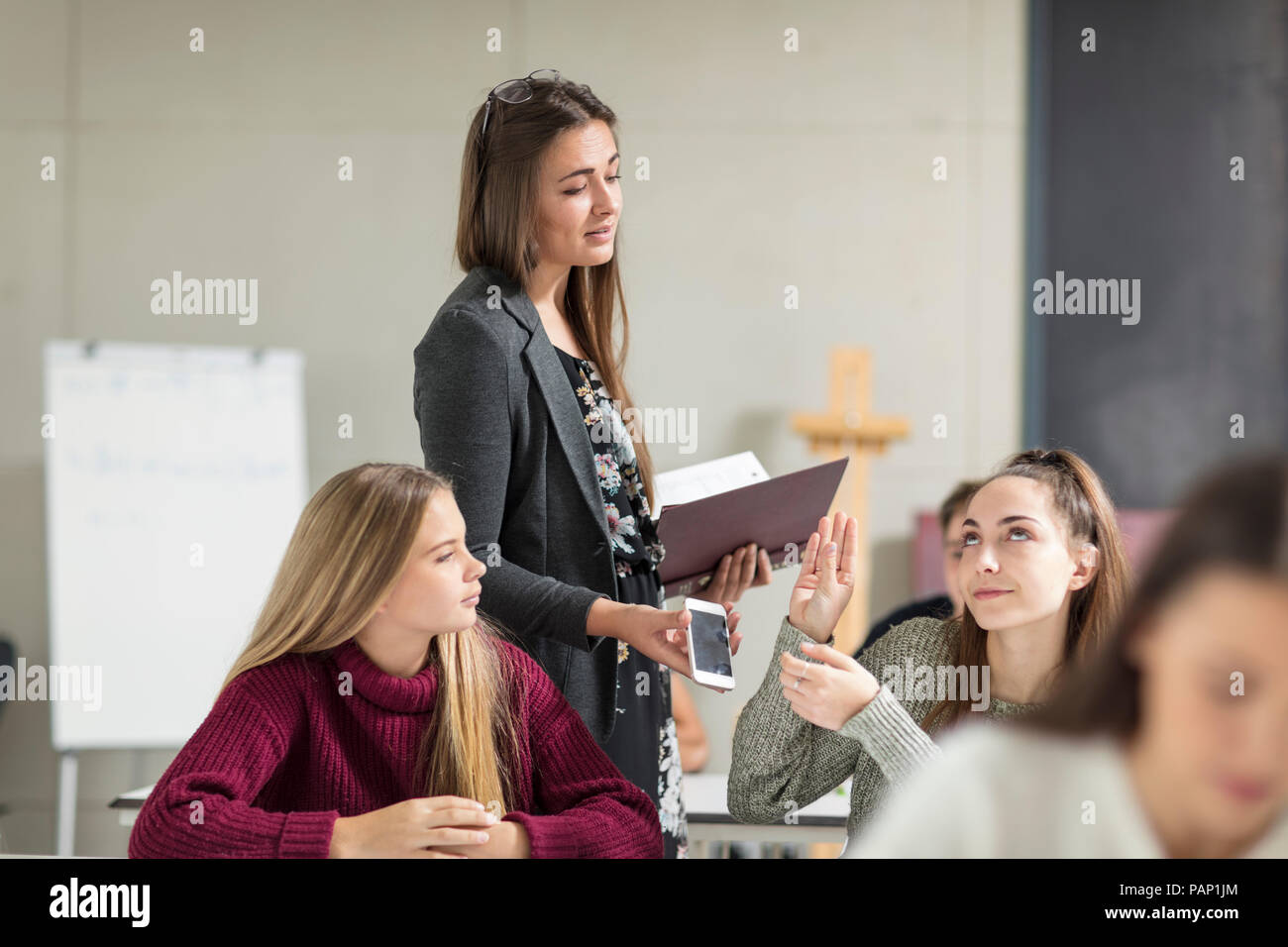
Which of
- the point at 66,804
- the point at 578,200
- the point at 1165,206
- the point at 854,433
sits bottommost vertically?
the point at 66,804

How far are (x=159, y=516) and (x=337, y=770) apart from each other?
237cm

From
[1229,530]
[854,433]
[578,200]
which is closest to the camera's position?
[1229,530]

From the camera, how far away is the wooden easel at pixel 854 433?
3551 mm

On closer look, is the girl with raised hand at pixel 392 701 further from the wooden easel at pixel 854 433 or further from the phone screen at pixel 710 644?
the wooden easel at pixel 854 433

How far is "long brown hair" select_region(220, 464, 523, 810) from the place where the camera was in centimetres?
128

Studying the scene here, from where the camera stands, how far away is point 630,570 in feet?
5.04

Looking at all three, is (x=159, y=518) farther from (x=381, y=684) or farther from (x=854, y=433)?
(x=381, y=684)

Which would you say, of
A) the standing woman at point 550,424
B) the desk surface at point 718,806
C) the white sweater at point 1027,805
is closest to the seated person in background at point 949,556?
the desk surface at point 718,806

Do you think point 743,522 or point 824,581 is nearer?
point 824,581

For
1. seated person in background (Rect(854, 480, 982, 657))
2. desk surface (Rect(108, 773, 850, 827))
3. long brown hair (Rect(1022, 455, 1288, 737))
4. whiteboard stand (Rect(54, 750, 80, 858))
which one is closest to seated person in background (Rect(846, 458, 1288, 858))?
long brown hair (Rect(1022, 455, 1288, 737))

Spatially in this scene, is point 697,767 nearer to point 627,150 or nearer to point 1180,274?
point 627,150

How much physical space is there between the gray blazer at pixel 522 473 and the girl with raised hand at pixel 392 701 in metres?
0.07

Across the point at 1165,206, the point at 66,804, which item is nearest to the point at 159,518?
the point at 66,804

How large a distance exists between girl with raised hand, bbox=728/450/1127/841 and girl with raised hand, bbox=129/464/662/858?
0.59ft
